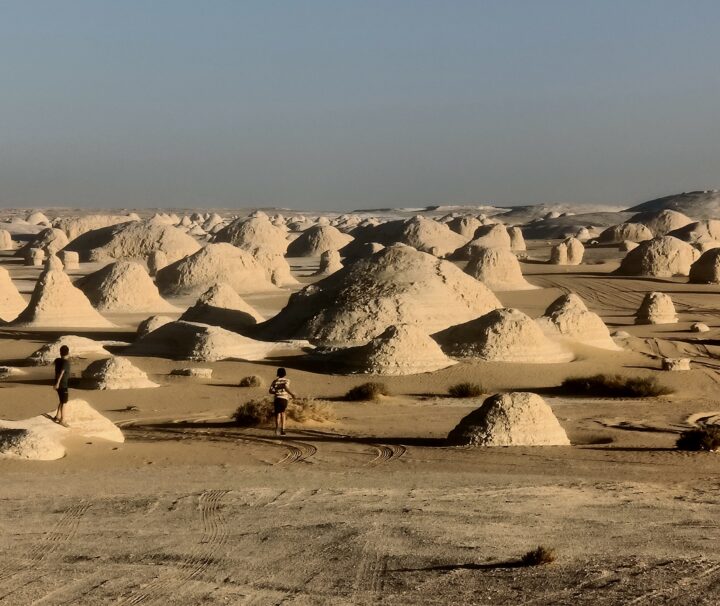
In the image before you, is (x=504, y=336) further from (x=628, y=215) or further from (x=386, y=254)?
(x=628, y=215)

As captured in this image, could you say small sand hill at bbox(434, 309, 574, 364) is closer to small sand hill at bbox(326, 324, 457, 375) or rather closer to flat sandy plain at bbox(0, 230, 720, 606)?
small sand hill at bbox(326, 324, 457, 375)

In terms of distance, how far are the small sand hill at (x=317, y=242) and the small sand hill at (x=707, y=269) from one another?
2484 centimetres

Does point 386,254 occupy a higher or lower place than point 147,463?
higher

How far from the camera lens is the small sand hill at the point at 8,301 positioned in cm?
3319

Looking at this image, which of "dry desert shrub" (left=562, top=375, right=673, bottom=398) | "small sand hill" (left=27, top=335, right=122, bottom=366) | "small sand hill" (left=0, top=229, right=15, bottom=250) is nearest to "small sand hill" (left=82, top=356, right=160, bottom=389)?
"small sand hill" (left=27, top=335, right=122, bottom=366)

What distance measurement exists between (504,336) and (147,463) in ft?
36.0

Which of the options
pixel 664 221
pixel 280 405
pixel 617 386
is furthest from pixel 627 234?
pixel 280 405

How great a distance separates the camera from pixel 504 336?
2227cm

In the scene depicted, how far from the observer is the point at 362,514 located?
9.41 meters

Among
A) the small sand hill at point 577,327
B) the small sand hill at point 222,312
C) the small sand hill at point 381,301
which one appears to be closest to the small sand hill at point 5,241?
the small sand hill at point 222,312

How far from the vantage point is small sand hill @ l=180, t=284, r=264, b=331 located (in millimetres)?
27672

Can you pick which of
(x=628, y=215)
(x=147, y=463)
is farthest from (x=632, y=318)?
(x=628, y=215)

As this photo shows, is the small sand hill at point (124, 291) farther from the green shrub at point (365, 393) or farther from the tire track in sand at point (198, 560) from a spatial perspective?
the tire track in sand at point (198, 560)

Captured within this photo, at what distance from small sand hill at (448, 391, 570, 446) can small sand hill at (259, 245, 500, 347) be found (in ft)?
34.7
